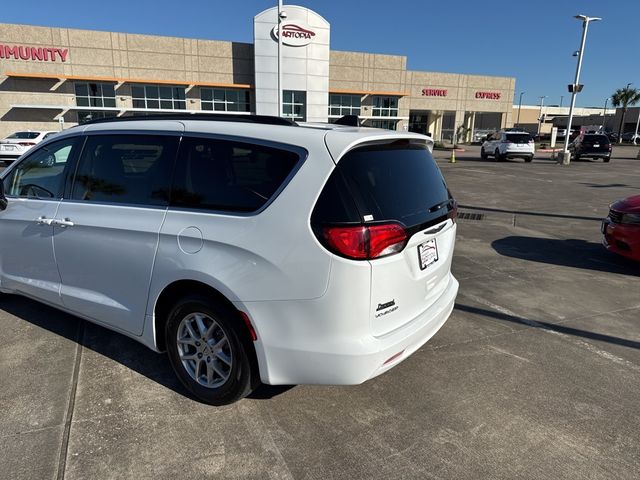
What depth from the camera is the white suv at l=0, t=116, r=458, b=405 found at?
246 cm

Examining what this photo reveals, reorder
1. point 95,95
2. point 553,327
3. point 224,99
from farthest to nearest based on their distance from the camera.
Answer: point 224,99 < point 95,95 < point 553,327

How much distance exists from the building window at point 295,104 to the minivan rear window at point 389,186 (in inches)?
1616

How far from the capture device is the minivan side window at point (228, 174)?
2.62 meters

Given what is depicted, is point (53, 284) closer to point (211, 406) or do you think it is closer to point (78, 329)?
point (78, 329)

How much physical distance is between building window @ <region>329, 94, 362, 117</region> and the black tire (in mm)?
44581

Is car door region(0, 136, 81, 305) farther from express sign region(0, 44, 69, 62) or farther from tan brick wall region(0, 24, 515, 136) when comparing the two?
express sign region(0, 44, 69, 62)

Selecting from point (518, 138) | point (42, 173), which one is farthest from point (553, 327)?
point (518, 138)

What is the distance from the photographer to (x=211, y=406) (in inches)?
118

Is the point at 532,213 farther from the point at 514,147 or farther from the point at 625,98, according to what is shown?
the point at 625,98

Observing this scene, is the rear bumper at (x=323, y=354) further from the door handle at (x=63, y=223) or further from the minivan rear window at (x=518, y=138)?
the minivan rear window at (x=518, y=138)

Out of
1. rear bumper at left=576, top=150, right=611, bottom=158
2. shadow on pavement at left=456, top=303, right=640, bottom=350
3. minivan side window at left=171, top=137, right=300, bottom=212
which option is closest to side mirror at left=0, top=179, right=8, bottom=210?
minivan side window at left=171, top=137, right=300, bottom=212

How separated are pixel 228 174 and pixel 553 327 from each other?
11.3 ft

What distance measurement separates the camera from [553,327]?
4.36 metres

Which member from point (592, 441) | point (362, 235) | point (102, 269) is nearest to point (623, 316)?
point (592, 441)
